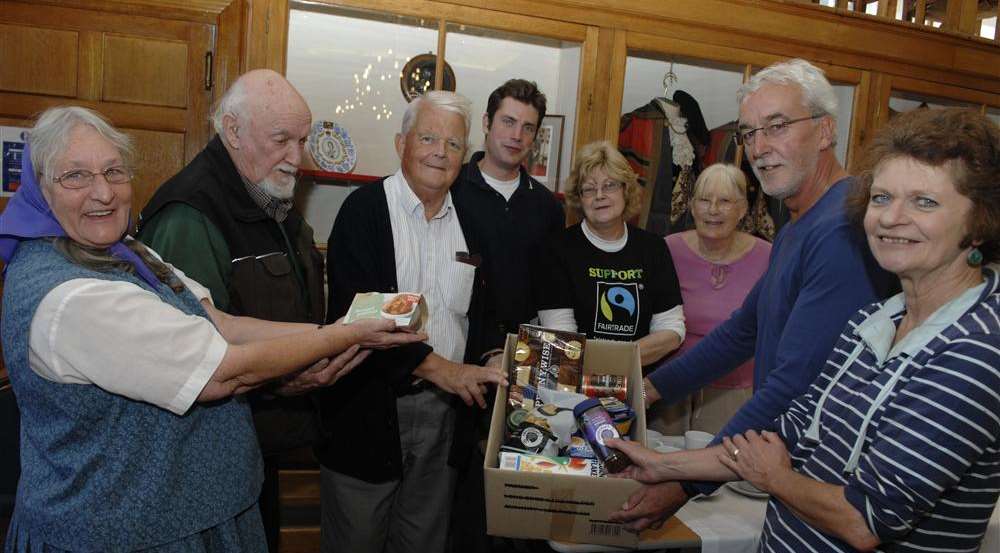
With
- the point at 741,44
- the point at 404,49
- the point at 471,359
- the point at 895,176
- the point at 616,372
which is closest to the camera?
the point at 895,176

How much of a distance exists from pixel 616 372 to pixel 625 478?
0.64 meters

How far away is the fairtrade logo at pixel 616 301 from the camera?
2588 mm

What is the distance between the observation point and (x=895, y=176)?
4.20 ft

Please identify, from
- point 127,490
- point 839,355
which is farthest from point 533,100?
point 127,490

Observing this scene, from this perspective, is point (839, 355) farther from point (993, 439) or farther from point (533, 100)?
point (533, 100)

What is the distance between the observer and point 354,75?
3346 mm

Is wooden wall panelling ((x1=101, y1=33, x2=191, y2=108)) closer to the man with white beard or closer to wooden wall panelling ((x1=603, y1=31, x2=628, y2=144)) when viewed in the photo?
the man with white beard

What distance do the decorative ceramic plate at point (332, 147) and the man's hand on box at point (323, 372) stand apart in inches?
65.4

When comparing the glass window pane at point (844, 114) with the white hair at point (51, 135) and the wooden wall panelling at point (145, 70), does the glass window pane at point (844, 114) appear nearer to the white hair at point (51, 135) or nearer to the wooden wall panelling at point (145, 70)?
the wooden wall panelling at point (145, 70)

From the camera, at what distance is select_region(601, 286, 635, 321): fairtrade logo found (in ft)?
8.49

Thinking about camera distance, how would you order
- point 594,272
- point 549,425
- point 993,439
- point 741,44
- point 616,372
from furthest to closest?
point 741,44, point 594,272, point 616,372, point 549,425, point 993,439

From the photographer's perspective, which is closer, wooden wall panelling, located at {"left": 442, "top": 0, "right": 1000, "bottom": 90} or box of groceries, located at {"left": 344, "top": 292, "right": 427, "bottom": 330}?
box of groceries, located at {"left": 344, "top": 292, "right": 427, "bottom": 330}

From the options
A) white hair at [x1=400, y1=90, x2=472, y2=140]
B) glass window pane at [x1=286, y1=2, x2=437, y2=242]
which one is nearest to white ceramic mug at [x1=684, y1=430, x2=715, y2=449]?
white hair at [x1=400, y1=90, x2=472, y2=140]

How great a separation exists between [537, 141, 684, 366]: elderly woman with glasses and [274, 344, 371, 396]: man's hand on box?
0.97 metres
